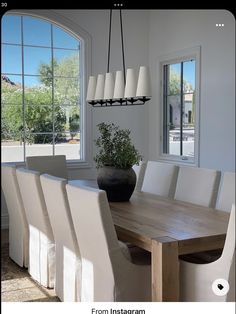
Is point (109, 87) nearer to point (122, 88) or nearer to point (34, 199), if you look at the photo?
point (122, 88)

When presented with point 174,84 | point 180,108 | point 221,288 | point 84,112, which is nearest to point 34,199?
point 221,288

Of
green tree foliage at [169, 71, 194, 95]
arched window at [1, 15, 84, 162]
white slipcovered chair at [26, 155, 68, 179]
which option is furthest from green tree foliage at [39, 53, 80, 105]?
green tree foliage at [169, 71, 194, 95]

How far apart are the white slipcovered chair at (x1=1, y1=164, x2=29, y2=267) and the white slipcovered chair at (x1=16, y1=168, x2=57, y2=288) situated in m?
0.13

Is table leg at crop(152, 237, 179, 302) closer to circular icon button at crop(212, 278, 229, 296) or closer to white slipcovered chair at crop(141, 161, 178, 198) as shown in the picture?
circular icon button at crop(212, 278, 229, 296)

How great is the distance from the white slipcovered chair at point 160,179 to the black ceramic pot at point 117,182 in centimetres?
40

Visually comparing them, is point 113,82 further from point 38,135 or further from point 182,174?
point 38,135

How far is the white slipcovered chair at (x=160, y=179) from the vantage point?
254cm

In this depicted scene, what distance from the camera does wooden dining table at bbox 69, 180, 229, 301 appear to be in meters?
1.43

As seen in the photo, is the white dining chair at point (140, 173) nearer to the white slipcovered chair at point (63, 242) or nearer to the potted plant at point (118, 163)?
the potted plant at point (118, 163)

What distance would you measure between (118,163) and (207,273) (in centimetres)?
91

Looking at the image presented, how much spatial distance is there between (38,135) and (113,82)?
63.8 inches
